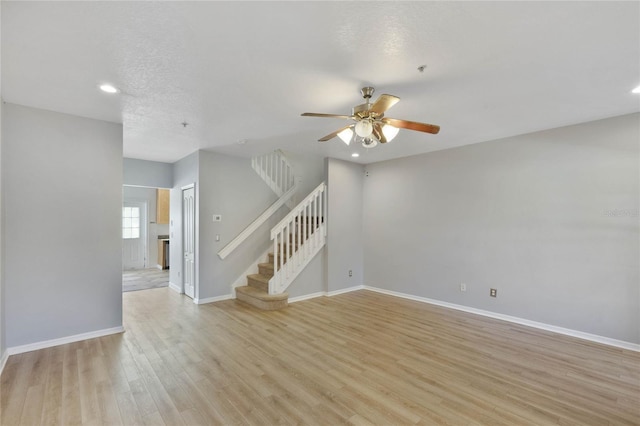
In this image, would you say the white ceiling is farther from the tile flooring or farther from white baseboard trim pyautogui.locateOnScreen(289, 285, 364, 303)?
the tile flooring

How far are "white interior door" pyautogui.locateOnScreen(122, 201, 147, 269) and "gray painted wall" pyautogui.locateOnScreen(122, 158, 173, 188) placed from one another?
10.4 ft

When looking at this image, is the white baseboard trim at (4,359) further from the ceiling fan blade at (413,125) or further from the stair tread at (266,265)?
the ceiling fan blade at (413,125)

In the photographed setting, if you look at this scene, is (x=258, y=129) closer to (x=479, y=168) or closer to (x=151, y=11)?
(x=151, y=11)

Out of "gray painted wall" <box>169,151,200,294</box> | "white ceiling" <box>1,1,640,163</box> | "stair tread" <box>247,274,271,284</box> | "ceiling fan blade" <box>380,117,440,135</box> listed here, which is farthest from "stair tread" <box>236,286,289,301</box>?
"ceiling fan blade" <box>380,117,440,135</box>

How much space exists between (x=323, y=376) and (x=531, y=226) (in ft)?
11.1

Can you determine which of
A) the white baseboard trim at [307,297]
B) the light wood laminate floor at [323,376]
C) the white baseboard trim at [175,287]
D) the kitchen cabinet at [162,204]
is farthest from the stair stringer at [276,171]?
the kitchen cabinet at [162,204]

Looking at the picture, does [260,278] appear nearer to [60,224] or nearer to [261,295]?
[261,295]

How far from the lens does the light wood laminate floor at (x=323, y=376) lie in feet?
6.87

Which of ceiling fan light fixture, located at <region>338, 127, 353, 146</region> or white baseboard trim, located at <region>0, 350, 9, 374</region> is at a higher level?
ceiling fan light fixture, located at <region>338, 127, 353, 146</region>

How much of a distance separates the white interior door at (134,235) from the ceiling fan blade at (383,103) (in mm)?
8288

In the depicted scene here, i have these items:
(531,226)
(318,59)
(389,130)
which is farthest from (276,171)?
(531,226)

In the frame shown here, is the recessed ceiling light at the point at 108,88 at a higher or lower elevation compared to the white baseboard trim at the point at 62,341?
higher

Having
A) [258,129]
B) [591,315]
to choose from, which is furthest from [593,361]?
[258,129]

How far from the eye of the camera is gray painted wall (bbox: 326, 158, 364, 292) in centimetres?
549
